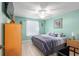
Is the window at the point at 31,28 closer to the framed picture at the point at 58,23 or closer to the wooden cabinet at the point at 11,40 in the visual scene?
the framed picture at the point at 58,23

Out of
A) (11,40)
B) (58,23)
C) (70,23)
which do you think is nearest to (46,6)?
(70,23)

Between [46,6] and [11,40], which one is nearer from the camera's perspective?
[11,40]

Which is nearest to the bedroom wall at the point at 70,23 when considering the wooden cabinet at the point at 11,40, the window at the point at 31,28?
the window at the point at 31,28

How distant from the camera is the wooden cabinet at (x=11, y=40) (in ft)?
4.91

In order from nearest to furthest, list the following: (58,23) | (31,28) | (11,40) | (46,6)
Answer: (11,40), (46,6), (58,23), (31,28)

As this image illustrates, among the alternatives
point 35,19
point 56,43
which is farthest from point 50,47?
point 35,19

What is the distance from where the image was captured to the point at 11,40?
1.51 m

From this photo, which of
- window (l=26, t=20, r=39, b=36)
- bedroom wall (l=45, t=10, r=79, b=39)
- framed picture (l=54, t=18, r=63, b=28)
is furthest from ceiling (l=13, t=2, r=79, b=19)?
window (l=26, t=20, r=39, b=36)

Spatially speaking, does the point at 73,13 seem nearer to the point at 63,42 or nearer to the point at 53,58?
the point at 63,42

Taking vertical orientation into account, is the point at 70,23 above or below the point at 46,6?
below

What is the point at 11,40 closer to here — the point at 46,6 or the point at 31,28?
the point at 46,6

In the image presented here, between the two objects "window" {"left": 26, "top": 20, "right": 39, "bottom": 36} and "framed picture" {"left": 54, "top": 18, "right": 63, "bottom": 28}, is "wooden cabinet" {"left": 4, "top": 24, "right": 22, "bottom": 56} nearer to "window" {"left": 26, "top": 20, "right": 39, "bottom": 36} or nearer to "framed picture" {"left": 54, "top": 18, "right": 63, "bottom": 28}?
"framed picture" {"left": 54, "top": 18, "right": 63, "bottom": 28}

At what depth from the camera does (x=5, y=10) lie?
1653 mm

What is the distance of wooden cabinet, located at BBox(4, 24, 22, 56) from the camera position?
1.50 meters
